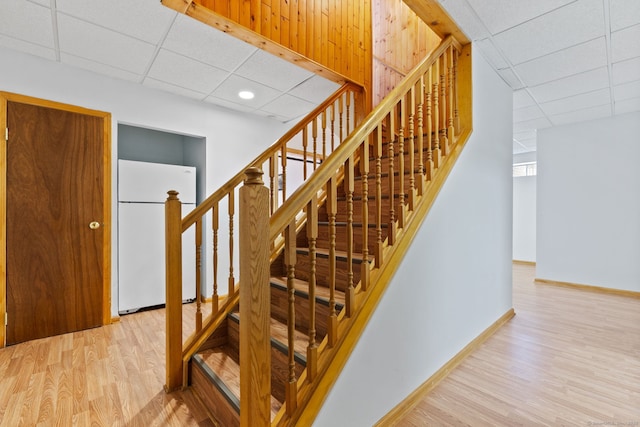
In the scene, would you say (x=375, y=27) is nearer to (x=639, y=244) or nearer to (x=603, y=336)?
(x=603, y=336)

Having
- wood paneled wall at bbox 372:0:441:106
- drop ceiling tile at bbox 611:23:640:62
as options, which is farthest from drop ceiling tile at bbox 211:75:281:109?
drop ceiling tile at bbox 611:23:640:62

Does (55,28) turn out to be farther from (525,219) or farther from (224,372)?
(525,219)

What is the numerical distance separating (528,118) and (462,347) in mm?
3707

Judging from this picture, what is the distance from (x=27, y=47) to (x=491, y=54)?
4013 mm

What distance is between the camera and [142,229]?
351cm

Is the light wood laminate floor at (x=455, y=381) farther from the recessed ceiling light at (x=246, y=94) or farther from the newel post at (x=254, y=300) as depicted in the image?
the recessed ceiling light at (x=246, y=94)

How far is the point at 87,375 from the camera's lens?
210 cm

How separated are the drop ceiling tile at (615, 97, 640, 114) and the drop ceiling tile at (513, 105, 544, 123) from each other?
81 cm

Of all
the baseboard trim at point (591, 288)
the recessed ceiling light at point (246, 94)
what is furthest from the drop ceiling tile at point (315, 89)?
the baseboard trim at point (591, 288)

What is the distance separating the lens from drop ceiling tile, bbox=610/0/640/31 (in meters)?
2.06

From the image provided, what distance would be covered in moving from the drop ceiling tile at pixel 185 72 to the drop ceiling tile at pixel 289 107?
760mm

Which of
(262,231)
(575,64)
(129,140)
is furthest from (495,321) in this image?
(129,140)

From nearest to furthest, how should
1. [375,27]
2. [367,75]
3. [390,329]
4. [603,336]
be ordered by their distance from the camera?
1. [390,329]
2. [603,336]
3. [367,75]
4. [375,27]

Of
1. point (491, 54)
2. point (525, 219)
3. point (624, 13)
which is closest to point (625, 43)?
point (624, 13)
